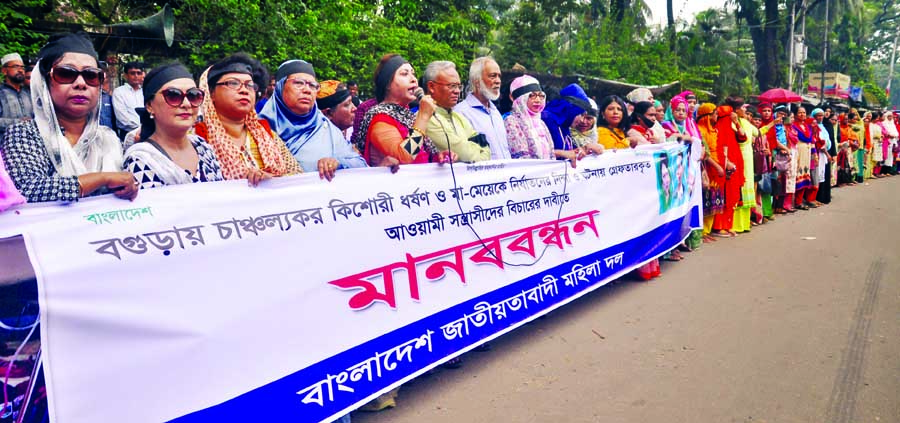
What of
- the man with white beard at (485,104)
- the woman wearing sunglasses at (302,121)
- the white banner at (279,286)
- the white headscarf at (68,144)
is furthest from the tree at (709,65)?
the white headscarf at (68,144)

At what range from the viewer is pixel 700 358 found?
11.7 ft

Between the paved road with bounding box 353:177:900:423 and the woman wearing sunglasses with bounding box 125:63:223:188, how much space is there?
135 centimetres

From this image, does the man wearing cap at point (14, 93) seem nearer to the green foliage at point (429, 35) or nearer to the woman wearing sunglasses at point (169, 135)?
the green foliage at point (429, 35)

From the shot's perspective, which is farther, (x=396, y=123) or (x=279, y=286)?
(x=396, y=123)

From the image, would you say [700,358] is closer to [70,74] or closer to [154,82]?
[154,82]

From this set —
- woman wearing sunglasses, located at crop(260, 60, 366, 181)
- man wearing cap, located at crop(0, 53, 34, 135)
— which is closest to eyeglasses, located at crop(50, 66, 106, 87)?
woman wearing sunglasses, located at crop(260, 60, 366, 181)

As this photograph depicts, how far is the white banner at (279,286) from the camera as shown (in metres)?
1.97

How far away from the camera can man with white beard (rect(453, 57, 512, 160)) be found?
175 inches

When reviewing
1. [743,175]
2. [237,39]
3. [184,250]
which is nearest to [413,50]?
[237,39]

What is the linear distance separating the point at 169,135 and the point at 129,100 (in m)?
4.23

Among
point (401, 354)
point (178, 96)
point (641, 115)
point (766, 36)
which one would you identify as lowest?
point (401, 354)

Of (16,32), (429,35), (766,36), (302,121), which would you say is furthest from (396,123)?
(766,36)

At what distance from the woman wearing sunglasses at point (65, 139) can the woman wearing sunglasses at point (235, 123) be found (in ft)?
1.49

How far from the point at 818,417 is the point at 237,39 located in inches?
312
